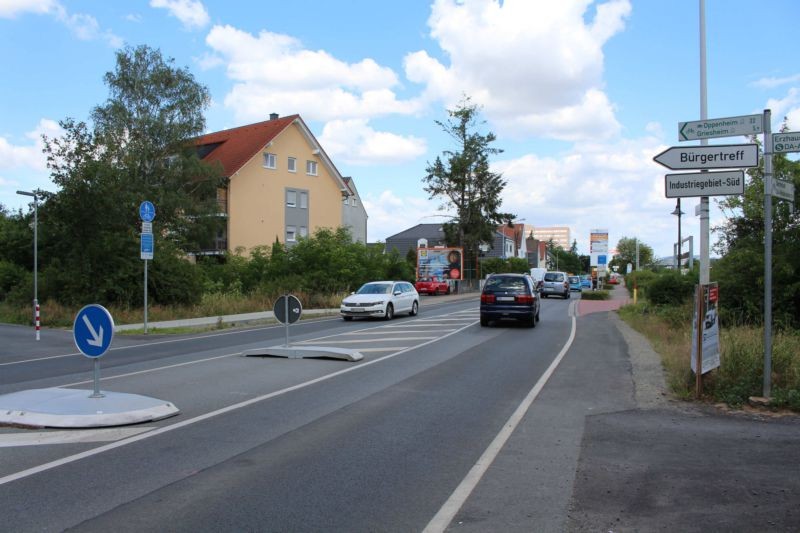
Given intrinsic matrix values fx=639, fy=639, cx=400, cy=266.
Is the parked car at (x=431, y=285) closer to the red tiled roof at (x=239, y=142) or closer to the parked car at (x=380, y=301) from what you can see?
the red tiled roof at (x=239, y=142)

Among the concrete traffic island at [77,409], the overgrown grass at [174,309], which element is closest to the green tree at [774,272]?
the concrete traffic island at [77,409]

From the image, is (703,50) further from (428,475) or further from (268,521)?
(268,521)

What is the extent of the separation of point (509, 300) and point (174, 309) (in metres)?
12.8

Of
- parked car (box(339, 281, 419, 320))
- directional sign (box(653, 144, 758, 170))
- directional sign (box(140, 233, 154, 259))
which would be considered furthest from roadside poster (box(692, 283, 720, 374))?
parked car (box(339, 281, 419, 320))

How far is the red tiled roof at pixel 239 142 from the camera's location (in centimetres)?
4681

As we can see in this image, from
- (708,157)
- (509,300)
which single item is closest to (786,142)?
(708,157)

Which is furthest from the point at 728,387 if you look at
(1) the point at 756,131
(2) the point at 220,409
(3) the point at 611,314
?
(3) the point at 611,314

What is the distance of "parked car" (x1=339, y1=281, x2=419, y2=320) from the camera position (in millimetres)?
23828

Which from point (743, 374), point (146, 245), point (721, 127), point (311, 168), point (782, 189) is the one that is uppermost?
point (311, 168)

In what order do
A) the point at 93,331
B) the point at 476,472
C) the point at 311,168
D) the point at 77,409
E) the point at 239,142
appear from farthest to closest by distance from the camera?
the point at 311,168 < the point at 239,142 < the point at 93,331 < the point at 77,409 < the point at 476,472

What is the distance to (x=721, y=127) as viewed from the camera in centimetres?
870

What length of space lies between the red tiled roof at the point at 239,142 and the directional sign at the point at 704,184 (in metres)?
39.8

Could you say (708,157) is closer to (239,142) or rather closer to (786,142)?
(786,142)

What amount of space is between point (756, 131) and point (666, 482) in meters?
5.53
